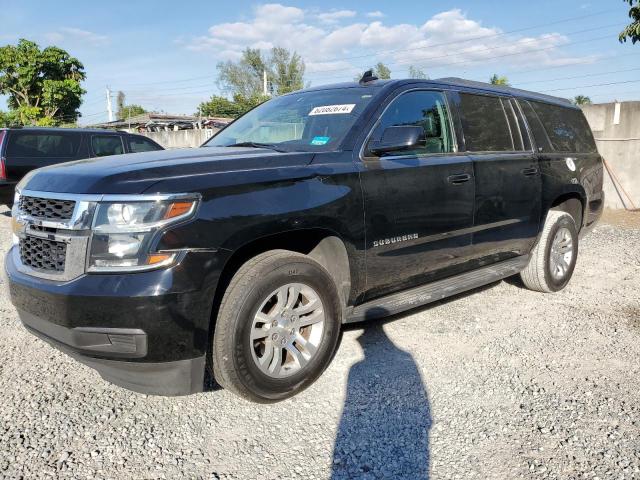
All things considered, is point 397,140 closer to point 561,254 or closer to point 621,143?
point 561,254

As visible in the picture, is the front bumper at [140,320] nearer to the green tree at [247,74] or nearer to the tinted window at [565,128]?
the tinted window at [565,128]

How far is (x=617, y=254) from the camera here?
6.76m

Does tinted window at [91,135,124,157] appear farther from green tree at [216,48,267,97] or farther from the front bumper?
green tree at [216,48,267,97]

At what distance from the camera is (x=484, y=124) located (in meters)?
4.22

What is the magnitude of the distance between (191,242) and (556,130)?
417 centimetres

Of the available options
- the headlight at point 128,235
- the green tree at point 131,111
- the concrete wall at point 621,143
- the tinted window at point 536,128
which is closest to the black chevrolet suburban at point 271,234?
the headlight at point 128,235

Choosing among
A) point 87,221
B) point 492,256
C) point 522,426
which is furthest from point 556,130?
point 87,221

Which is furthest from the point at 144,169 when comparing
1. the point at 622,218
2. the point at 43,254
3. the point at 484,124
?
the point at 622,218

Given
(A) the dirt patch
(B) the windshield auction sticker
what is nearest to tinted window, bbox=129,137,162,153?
(B) the windshield auction sticker

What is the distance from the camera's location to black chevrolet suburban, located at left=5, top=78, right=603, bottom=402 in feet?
7.63

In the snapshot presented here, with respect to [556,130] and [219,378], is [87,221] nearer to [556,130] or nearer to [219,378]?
[219,378]

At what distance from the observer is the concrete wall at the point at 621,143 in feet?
34.9

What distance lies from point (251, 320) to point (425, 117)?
2119 mm

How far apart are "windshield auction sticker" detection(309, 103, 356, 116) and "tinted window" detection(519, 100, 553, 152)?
2.11 m
